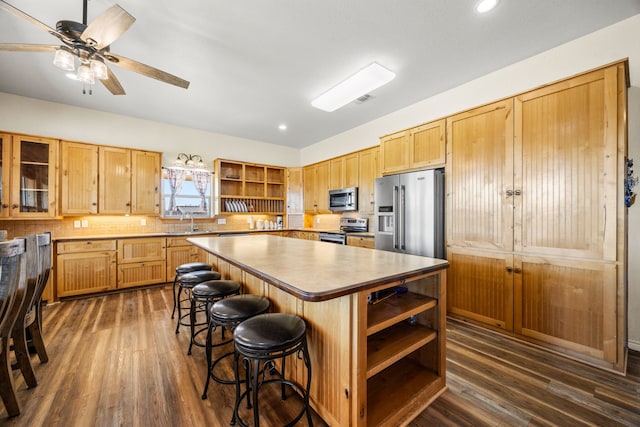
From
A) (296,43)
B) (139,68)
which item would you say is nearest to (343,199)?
(296,43)

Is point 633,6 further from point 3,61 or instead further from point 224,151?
point 3,61

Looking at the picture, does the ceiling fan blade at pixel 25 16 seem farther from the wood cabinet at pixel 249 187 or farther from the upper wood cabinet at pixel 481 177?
the upper wood cabinet at pixel 481 177

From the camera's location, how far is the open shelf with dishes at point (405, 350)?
1434 mm

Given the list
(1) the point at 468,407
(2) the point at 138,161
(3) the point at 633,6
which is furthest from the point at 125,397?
(3) the point at 633,6

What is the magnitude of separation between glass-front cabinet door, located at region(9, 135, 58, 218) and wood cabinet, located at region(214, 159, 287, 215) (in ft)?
7.97

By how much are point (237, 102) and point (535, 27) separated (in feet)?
11.8

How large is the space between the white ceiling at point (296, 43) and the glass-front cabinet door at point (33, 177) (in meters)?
0.76

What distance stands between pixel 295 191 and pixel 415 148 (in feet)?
11.3

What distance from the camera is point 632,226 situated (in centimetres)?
228

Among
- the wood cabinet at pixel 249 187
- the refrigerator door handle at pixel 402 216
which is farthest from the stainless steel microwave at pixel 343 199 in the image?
the wood cabinet at pixel 249 187

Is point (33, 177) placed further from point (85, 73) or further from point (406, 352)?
point (406, 352)

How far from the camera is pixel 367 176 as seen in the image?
14.9ft

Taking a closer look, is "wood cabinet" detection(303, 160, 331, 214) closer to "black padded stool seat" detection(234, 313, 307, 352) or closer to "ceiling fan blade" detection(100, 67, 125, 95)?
"ceiling fan blade" detection(100, 67, 125, 95)

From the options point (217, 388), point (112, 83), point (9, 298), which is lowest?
point (217, 388)
